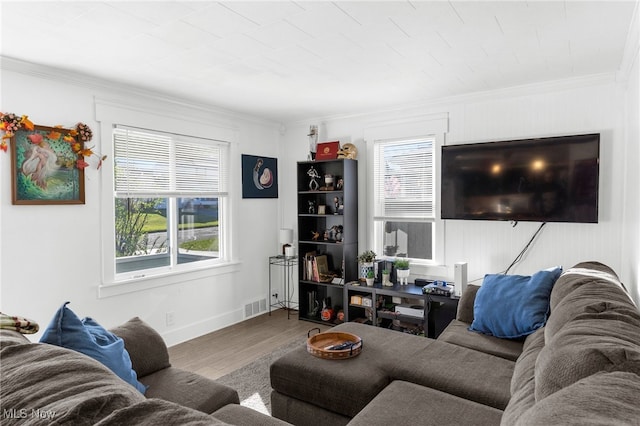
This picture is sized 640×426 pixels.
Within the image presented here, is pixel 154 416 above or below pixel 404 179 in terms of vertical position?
below

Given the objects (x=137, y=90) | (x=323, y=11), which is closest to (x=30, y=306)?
(x=137, y=90)

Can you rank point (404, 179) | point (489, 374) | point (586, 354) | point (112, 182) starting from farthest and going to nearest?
point (404, 179)
point (112, 182)
point (489, 374)
point (586, 354)

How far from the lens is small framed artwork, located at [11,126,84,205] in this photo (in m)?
2.84

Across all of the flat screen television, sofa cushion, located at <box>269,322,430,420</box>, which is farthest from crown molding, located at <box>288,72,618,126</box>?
sofa cushion, located at <box>269,322,430,420</box>

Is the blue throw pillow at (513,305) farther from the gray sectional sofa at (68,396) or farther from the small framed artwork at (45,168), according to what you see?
the small framed artwork at (45,168)

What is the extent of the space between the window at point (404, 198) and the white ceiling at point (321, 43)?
29.8 inches

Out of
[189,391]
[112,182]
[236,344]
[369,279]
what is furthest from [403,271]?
[112,182]

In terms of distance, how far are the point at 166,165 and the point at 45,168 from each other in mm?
1079

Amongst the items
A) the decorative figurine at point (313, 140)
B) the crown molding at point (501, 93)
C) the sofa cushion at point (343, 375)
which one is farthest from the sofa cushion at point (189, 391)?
the crown molding at point (501, 93)

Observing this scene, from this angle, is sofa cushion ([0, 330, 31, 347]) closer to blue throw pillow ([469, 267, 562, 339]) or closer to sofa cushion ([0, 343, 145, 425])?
sofa cushion ([0, 343, 145, 425])

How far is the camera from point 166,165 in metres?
3.89

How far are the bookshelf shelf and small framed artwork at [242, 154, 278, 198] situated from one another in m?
0.48

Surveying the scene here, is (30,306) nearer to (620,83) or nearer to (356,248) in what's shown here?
(356,248)

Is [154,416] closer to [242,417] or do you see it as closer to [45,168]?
[242,417]
